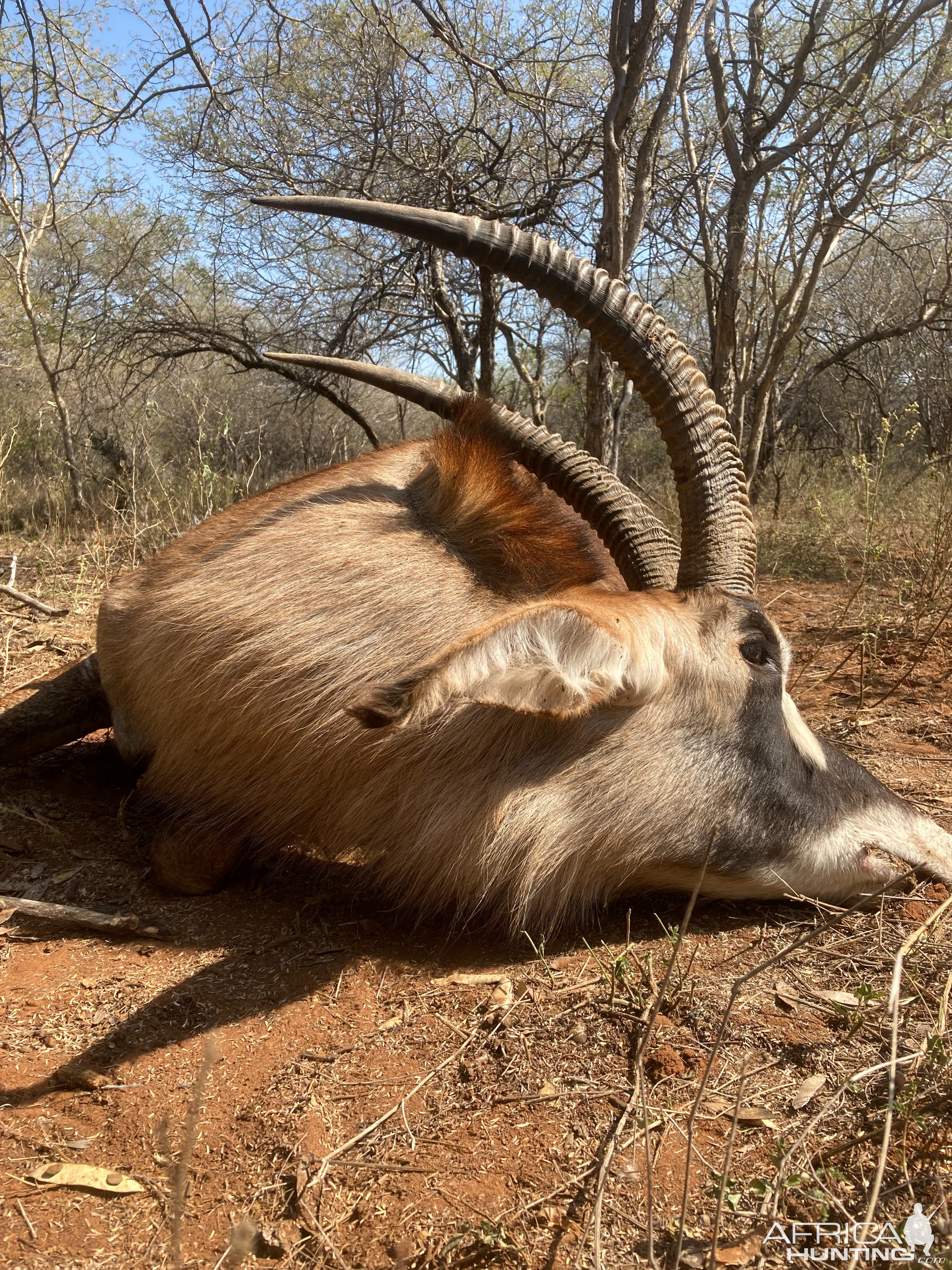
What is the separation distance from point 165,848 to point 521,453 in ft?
5.59

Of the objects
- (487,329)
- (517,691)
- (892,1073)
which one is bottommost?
(892,1073)

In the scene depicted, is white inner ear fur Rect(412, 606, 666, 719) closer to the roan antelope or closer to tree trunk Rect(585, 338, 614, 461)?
the roan antelope

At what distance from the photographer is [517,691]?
2.07 m

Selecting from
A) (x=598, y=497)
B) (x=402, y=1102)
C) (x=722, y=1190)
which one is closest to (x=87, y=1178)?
(x=402, y=1102)

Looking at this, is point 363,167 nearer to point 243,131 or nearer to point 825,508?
point 243,131

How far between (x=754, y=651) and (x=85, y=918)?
6.54ft

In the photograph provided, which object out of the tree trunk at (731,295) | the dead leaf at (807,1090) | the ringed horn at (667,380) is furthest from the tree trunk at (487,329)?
the dead leaf at (807,1090)

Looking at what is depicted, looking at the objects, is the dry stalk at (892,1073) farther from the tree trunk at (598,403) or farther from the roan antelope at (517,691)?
the tree trunk at (598,403)

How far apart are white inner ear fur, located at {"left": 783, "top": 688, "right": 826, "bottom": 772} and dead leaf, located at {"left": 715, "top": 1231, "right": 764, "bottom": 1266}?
1.35 metres

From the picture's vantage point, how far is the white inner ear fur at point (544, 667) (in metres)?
1.94

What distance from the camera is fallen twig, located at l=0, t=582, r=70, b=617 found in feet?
Result: 15.3

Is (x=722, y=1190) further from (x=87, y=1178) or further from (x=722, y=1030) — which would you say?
(x=87, y=1178)

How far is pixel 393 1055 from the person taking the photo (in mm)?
2000

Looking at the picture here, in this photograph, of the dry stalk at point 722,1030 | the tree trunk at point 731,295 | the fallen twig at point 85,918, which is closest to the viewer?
the dry stalk at point 722,1030
